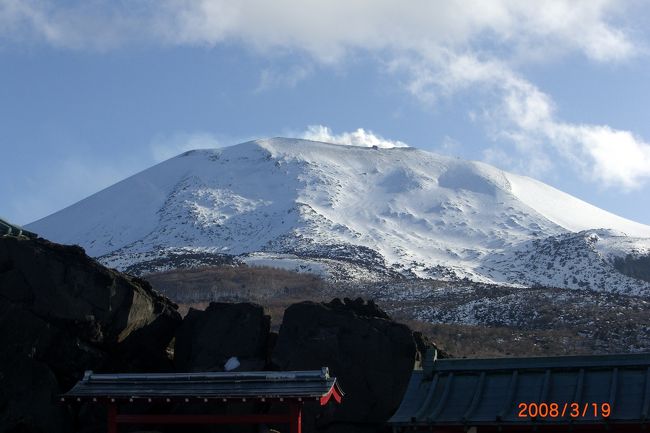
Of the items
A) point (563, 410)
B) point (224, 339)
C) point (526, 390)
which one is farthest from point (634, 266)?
point (563, 410)

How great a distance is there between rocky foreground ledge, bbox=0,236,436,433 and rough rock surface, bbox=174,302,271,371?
3 cm

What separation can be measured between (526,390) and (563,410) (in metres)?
0.97

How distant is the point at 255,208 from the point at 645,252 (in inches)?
2313

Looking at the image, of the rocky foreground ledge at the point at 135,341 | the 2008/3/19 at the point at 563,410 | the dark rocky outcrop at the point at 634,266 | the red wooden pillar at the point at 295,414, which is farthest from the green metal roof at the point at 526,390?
the dark rocky outcrop at the point at 634,266

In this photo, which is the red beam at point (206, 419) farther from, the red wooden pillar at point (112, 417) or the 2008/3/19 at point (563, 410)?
the 2008/3/19 at point (563, 410)

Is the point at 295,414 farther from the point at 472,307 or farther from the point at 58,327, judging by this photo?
the point at 472,307

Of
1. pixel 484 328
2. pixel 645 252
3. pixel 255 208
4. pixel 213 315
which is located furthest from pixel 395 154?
pixel 213 315

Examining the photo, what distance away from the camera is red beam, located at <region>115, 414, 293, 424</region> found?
2762 cm

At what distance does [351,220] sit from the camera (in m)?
148

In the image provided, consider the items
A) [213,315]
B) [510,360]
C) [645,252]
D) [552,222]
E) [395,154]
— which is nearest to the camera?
[510,360]

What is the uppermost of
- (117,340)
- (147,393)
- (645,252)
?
(645,252)

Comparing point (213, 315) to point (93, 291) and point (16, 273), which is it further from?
point (16, 273)

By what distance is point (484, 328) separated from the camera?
66062 mm

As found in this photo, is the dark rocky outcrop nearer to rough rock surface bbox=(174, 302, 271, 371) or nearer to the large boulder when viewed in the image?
the large boulder
